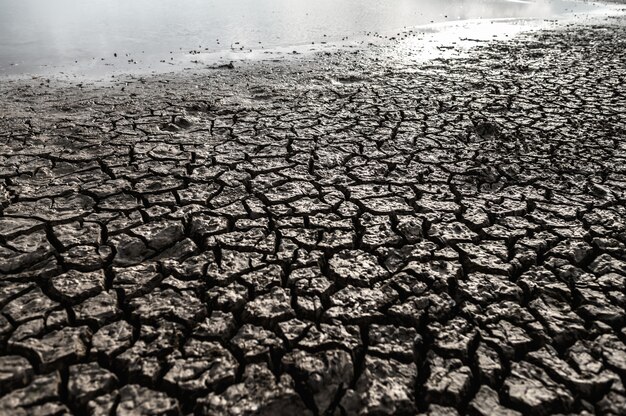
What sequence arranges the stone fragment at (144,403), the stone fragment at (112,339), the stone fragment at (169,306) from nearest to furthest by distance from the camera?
the stone fragment at (144,403) → the stone fragment at (112,339) → the stone fragment at (169,306)

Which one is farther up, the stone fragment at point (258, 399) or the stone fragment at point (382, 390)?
the stone fragment at point (258, 399)

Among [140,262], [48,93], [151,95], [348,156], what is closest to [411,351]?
[140,262]

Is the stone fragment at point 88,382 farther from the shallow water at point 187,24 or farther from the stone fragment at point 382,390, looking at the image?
the shallow water at point 187,24

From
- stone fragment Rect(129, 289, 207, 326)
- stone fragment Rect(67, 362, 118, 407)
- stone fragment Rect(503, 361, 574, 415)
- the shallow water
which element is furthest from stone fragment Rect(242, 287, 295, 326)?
the shallow water

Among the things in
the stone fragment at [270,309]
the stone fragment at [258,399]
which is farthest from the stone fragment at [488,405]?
the stone fragment at [270,309]

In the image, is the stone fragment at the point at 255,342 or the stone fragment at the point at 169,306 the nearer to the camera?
the stone fragment at the point at 255,342

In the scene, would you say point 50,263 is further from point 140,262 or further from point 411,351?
point 411,351

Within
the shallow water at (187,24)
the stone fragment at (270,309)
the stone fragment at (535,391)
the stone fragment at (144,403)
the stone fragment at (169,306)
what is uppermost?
the shallow water at (187,24)

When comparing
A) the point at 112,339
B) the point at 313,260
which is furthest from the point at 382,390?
the point at 112,339
